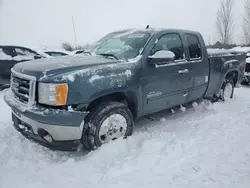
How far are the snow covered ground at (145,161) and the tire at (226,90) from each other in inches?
72.1

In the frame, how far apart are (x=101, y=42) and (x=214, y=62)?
244cm

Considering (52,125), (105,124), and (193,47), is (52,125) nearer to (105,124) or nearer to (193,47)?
(105,124)

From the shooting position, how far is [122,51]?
405 centimetres

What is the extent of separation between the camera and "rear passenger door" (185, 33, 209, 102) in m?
4.77

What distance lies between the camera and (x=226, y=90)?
6309mm

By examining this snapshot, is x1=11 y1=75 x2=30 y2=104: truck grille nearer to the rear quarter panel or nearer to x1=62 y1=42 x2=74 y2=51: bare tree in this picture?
the rear quarter panel

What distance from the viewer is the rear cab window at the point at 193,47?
15.8 ft

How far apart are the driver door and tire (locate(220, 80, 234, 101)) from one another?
5.97 feet

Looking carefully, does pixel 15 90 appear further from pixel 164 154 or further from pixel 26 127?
pixel 164 154

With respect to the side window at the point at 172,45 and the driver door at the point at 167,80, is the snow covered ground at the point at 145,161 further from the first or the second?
the side window at the point at 172,45

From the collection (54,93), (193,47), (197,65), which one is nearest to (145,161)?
(54,93)

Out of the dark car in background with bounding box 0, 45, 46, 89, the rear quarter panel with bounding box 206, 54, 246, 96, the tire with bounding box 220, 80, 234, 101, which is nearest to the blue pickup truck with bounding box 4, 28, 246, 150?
the rear quarter panel with bounding box 206, 54, 246, 96

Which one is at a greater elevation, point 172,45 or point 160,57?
point 172,45

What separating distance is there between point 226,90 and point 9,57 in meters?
6.43
